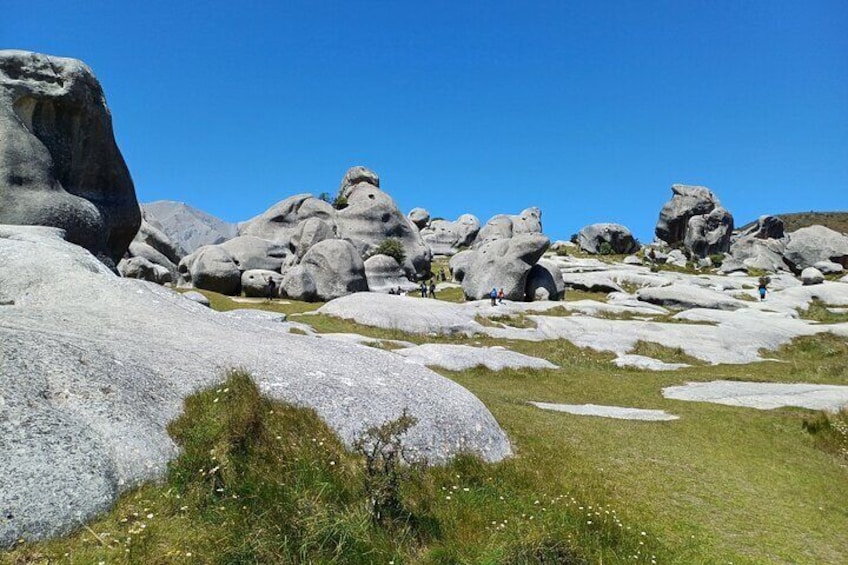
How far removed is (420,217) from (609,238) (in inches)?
2318

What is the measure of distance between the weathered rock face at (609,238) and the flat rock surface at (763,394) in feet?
401

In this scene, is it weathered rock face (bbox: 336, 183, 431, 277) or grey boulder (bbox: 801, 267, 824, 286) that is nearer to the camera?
grey boulder (bbox: 801, 267, 824, 286)

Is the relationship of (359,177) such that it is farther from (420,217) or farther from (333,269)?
(333,269)

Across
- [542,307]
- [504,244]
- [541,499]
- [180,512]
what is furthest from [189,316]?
[504,244]

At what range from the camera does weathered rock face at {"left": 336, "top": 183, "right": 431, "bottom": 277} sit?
103062mm

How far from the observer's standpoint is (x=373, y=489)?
388 inches

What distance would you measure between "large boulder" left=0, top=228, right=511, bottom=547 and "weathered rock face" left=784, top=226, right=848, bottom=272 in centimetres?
12515

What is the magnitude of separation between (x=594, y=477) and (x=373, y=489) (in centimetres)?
703

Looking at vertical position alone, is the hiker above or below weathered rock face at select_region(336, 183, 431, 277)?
below

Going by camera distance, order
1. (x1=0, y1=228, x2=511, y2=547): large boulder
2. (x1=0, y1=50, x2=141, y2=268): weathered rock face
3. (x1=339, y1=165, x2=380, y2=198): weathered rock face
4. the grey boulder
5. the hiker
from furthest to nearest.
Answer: (x1=339, y1=165, x2=380, y2=198): weathered rock face, the grey boulder, the hiker, (x1=0, y1=50, x2=141, y2=268): weathered rock face, (x1=0, y1=228, x2=511, y2=547): large boulder

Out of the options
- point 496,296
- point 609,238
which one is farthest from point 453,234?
point 496,296

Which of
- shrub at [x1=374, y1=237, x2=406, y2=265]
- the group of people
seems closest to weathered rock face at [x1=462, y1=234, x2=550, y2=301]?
the group of people

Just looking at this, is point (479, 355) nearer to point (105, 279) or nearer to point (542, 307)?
point (105, 279)

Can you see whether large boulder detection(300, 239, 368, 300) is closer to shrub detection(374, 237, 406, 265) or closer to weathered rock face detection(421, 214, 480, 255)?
shrub detection(374, 237, 406, 265)
